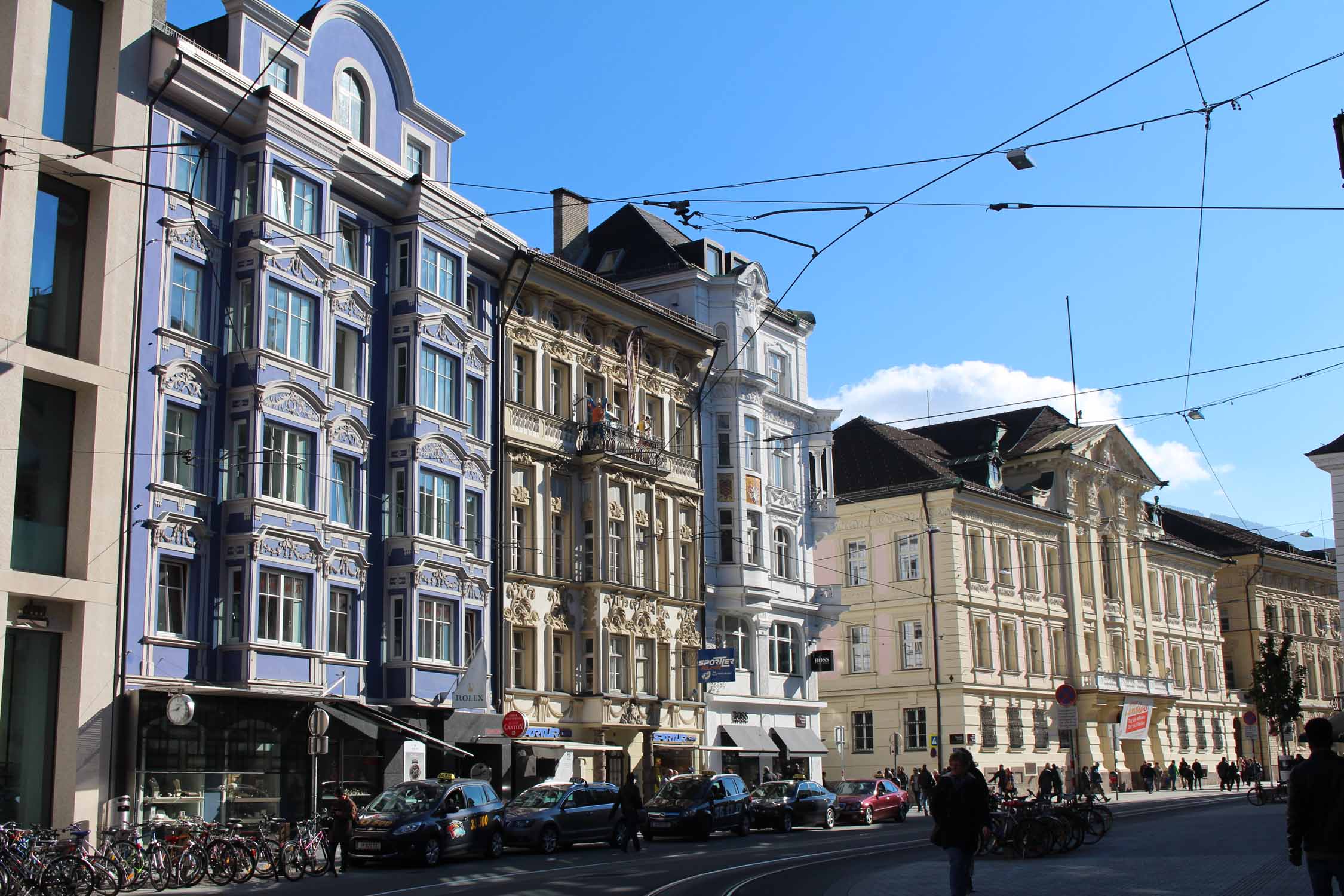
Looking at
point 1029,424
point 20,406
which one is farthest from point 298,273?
point 1029,424

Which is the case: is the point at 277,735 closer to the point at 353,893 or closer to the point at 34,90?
the point at 353,893

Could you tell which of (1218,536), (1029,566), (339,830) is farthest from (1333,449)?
(1218,536)

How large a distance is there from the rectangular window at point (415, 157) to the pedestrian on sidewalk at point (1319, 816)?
30.3m

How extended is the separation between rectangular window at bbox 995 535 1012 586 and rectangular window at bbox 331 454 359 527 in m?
37.2

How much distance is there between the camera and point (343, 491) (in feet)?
→ 112

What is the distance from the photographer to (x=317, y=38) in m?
34.7

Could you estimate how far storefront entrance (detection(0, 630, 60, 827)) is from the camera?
25.5 m

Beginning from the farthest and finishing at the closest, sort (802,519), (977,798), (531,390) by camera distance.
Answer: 1. (802,519)
2. (531,390)
3. (977,798)

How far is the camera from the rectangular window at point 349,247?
3478 cm

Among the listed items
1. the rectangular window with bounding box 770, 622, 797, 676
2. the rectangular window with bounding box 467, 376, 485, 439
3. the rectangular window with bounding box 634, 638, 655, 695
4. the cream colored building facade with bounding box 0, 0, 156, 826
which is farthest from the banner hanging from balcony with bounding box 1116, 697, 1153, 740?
the cream colored building facade with bounding box 0, 0, 156, 826

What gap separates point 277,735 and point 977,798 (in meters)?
20.0

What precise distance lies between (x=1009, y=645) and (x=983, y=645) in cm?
243

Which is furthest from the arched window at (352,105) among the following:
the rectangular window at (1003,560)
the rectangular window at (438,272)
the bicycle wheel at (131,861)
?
the rectangular window at (1003,560)

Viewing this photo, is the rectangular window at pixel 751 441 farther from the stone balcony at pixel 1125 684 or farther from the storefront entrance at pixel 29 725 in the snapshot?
the storefront entrance at pixel 29 725
